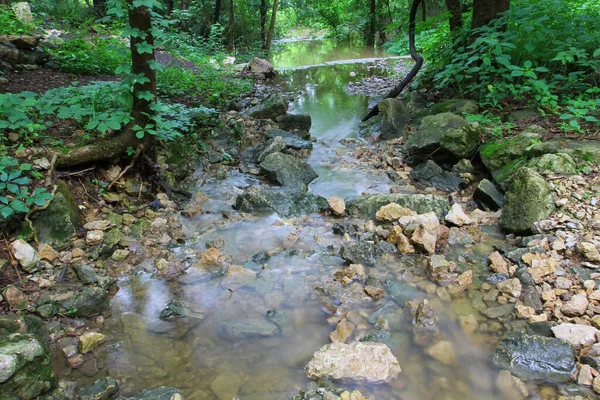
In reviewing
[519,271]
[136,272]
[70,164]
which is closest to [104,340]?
[136,272]

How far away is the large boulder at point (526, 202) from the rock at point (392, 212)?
1.11 m

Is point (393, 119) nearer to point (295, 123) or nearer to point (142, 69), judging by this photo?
point (295, 123)

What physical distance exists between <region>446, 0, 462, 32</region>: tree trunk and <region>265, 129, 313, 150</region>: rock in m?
4.84

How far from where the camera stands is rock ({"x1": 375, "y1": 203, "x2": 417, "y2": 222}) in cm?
495

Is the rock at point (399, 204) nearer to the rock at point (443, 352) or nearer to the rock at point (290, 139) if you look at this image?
the rock at point (443, 352)

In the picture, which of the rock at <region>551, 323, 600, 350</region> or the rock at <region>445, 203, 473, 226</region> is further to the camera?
the rock at <region>445, 203, 473, 226</region>

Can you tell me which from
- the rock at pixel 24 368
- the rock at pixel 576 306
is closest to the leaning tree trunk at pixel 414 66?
the rock at pixel 576 306

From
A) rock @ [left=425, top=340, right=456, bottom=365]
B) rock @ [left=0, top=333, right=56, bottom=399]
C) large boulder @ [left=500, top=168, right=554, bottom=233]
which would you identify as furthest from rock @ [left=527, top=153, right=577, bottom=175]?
rock @ [left=0, top=333, right=56, bottom=399]

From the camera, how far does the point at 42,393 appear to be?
8.26 ft

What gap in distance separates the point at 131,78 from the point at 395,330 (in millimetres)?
4040

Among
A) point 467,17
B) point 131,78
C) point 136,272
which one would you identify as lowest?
point 136,272

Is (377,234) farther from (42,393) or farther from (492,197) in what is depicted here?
(42,393)

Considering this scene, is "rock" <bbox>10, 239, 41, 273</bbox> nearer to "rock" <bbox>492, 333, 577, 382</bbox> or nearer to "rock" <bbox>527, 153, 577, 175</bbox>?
"rock" <bbox>492, 333, 577, 382</bbox>

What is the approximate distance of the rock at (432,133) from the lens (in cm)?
659
